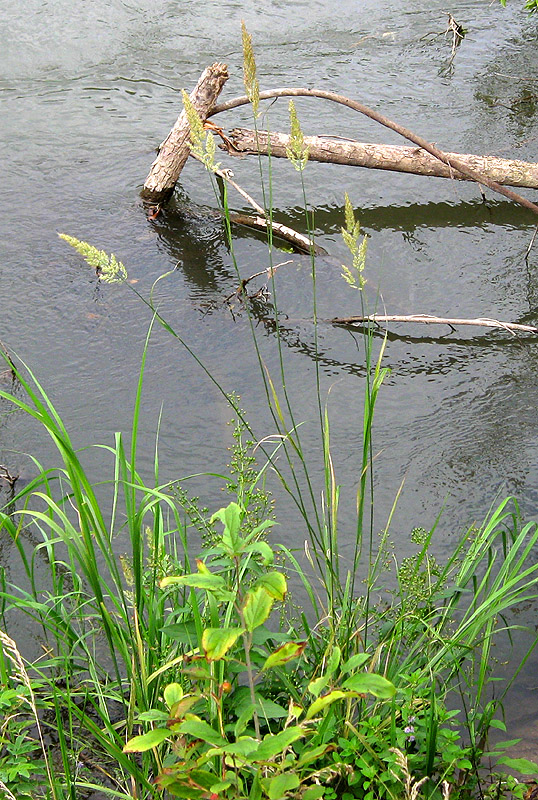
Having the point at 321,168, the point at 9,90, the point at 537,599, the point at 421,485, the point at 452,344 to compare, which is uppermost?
the point at 9,90

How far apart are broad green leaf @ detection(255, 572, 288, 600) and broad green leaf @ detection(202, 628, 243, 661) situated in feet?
0.30

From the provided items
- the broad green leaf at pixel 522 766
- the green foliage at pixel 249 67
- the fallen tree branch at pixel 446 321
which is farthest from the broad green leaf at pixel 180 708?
the fallen tree branch at pixel 446 321

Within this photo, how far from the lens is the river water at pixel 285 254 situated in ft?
11.3

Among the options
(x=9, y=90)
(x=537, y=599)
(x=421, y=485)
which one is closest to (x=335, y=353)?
(x=421, y=485)

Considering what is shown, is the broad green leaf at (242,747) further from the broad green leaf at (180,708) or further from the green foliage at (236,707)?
the broad green leaf at (180,708)

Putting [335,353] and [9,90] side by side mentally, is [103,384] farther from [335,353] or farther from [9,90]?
[9,90]

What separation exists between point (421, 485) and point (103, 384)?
1.57 m

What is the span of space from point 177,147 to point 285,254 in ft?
2.96

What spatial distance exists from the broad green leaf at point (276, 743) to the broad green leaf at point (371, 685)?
0.15m

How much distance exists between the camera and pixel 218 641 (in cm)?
142

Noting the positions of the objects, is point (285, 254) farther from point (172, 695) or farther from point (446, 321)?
point (172, 695)

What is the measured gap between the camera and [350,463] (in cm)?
335

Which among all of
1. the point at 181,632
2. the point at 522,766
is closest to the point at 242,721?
the point at 181,632

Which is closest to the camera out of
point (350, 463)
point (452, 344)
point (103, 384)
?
point (350, 463)
